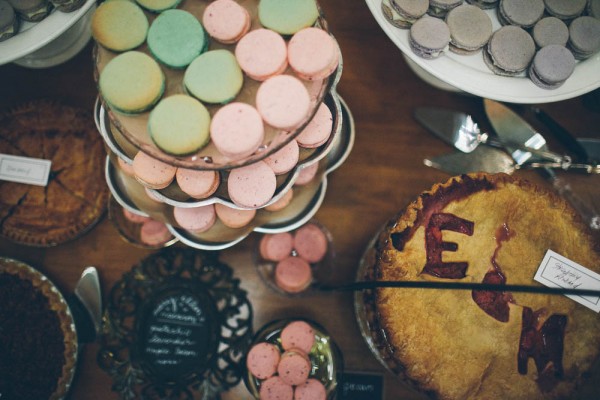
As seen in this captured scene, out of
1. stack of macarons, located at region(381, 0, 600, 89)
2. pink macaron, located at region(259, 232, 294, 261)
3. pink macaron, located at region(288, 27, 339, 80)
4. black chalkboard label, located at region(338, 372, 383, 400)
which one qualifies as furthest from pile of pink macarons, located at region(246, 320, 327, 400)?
stack of macarons, located at region(381, 0, 600, 89)

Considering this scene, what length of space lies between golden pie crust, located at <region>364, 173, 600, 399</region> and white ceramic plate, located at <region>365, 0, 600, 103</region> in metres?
0.19

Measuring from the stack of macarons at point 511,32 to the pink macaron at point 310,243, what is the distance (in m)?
0.56

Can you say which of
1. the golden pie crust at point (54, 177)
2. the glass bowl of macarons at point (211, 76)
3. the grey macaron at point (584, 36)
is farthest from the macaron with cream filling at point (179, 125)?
the grey macaron at point (584, 36)

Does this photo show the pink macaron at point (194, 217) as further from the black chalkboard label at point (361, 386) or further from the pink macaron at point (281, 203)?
the black chalkboard label at point (361, 386)

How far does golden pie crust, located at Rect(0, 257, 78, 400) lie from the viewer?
1078 millimetres

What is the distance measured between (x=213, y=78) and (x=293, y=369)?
70cm

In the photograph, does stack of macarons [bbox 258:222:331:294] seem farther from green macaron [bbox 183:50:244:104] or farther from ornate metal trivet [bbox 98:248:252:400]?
green macaron [bbox 183:50:244:104]

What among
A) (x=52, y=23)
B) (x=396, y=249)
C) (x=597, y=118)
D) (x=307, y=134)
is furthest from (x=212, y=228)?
(x=597, y=118)

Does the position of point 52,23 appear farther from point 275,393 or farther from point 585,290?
point 585,290

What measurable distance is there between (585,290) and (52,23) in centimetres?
122

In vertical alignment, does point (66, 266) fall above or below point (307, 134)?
below

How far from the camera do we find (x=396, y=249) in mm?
881

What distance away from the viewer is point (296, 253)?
4.07 ft

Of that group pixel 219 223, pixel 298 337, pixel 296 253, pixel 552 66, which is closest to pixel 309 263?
pixel 296 253
